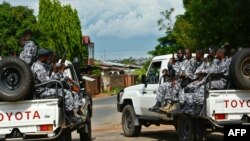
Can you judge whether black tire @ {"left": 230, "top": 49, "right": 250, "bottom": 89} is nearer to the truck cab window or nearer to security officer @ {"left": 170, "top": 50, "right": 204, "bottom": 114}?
security officer @ {"left": 170, "top": 50, "right": 204, "bottom": 114}

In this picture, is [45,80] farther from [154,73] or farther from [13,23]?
[13,23]

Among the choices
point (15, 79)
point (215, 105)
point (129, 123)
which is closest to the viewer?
point (15, 79)

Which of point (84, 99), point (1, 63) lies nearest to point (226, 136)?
point (1, 63)

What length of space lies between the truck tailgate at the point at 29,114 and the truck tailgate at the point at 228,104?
113 inches

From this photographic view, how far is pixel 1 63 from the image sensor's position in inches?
404

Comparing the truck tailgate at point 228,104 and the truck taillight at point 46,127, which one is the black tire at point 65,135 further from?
the truck tailgate at point 228,104

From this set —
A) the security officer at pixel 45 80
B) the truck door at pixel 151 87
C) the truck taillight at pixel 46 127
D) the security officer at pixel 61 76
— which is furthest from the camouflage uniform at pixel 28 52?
the truck door at pixel 151 87

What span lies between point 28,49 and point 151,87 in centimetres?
410

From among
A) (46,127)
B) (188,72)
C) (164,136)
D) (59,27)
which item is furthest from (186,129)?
(59,27)

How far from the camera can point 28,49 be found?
446 inches

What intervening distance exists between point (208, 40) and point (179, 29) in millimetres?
17067

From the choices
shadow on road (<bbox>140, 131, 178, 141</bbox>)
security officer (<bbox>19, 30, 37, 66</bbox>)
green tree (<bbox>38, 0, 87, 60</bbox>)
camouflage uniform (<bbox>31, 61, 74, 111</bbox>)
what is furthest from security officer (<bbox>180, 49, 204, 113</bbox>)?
green tree (<bbox>38, 0, 87, 60</bbox>)

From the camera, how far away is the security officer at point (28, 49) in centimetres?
1127

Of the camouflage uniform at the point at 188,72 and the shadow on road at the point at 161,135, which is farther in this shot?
the shadow on road at the point at 161,135
